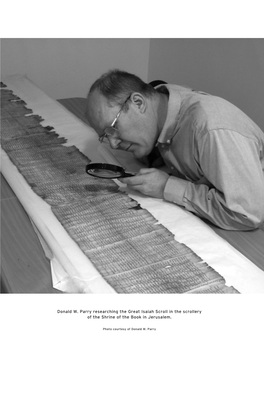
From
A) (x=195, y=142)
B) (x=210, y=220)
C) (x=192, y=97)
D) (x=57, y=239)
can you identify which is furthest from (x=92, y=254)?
(x=192, y=97)

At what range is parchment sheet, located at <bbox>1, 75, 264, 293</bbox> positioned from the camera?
128 centimetres

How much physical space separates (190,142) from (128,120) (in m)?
0.24

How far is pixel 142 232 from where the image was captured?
1.49 meters

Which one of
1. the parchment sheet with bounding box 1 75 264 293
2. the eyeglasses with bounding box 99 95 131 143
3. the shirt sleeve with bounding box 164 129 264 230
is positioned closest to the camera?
the parchment sheet with bounding box 1 75 264 293

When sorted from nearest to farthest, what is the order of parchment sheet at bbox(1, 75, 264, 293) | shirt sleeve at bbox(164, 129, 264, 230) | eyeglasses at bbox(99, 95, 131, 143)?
parchment sheet at bbox(1, 75, 264, 293) → shirt sleeve at bbox(164, 129, 264, 230) → eyeglasses at bbox(99, 95, 131, 143)

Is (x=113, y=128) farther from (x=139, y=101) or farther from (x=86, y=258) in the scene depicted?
(x=86, y=258)

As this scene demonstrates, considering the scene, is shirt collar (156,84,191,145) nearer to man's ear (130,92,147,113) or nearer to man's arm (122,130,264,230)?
man's ear (130,92,147,113)

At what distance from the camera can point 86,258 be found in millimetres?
1369

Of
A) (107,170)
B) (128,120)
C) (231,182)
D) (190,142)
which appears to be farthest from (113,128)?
(231,182)

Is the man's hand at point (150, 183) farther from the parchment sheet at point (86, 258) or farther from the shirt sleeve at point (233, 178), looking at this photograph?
the shirt sleeve at point (233, 178)

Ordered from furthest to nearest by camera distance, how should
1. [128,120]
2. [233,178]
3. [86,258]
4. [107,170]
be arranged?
[107,170] → [128,120] → [233,178] → [86,258]

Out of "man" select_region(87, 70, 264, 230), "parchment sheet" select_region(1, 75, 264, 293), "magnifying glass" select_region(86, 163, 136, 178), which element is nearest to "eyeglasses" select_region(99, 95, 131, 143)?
"man" select_region(87, 70, 264, 230)

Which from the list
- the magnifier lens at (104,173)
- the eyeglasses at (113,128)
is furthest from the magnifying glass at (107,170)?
the eyeglasses at (113,128)

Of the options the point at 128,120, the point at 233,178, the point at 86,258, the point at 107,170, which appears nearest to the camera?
the point at 86,258
